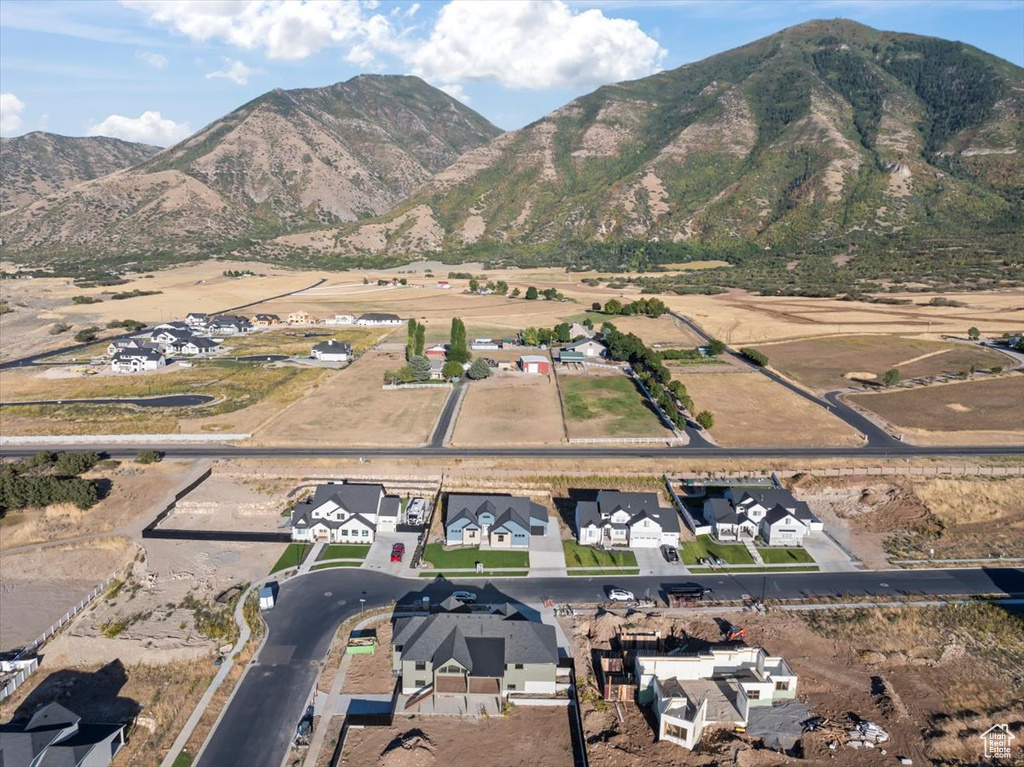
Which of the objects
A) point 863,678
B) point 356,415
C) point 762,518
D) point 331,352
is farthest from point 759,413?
point 331,352

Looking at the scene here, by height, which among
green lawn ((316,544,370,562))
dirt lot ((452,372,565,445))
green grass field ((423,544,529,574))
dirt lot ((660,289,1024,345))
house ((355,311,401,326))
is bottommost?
green lawn ((316,544,370,562))

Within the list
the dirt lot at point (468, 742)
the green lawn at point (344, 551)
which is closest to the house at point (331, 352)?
the green lawn at point (344, 551)

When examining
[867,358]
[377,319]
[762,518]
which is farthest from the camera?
[377,319]

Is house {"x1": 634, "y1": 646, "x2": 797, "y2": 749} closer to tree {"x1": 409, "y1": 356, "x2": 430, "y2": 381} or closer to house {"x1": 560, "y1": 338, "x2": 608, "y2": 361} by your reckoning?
tree {"x1": 409, "y1": 356, "x2": 430, "y2": 381}

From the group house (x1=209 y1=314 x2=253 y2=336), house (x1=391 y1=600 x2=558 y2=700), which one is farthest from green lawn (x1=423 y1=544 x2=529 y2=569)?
house (x1=209 y1=314 x2=253 y2=336)

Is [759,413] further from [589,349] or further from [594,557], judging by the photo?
[594,557]

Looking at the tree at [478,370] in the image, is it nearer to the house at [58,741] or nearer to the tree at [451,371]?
the tree at [451,371]

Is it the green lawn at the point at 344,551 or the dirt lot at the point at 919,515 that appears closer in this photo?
the green lawn at the point at 344,551
